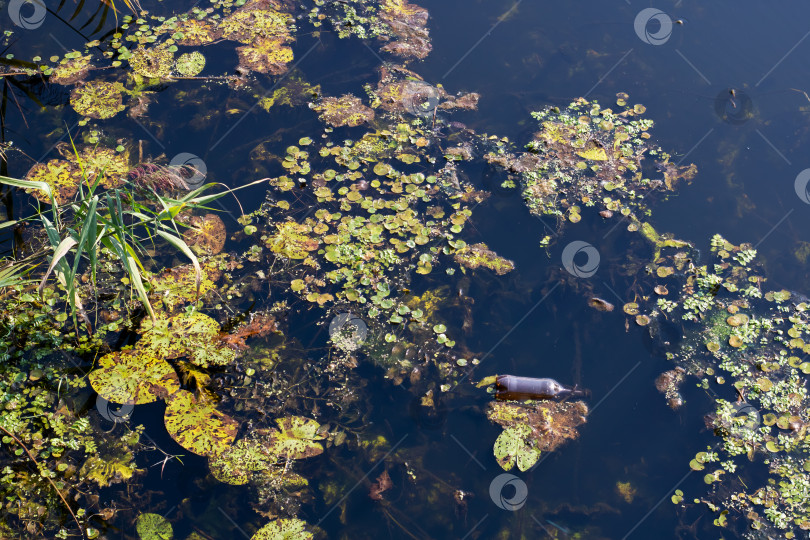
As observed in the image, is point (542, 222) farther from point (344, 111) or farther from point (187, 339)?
point (187, 339)

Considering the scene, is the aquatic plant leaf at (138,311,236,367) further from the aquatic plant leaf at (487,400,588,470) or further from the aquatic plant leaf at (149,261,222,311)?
the aquatic plant leaf at (487,400,588,470)

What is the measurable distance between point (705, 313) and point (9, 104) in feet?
18.1

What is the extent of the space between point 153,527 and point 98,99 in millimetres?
3357

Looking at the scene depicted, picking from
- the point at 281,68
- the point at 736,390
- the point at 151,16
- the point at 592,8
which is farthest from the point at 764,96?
the point at 151,16

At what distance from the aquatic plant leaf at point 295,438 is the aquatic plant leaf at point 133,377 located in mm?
641

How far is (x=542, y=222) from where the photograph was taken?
4.31 meters

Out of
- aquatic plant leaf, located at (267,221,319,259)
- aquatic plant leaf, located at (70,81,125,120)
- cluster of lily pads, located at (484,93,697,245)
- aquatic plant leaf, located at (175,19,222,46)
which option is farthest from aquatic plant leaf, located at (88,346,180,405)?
aquatic plant leaf, located at (175,19,222,46)

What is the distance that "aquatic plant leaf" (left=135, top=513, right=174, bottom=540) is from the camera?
2928 mm

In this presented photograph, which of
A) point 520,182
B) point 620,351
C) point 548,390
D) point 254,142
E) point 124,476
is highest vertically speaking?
point 520,182

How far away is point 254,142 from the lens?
4543 mm

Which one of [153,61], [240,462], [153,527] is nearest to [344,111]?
[153,61]

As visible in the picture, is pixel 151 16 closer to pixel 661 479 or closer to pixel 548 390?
pixel 548 390

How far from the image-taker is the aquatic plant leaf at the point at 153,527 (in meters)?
2.93

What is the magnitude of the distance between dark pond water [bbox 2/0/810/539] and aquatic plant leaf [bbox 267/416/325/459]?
0.13 m
